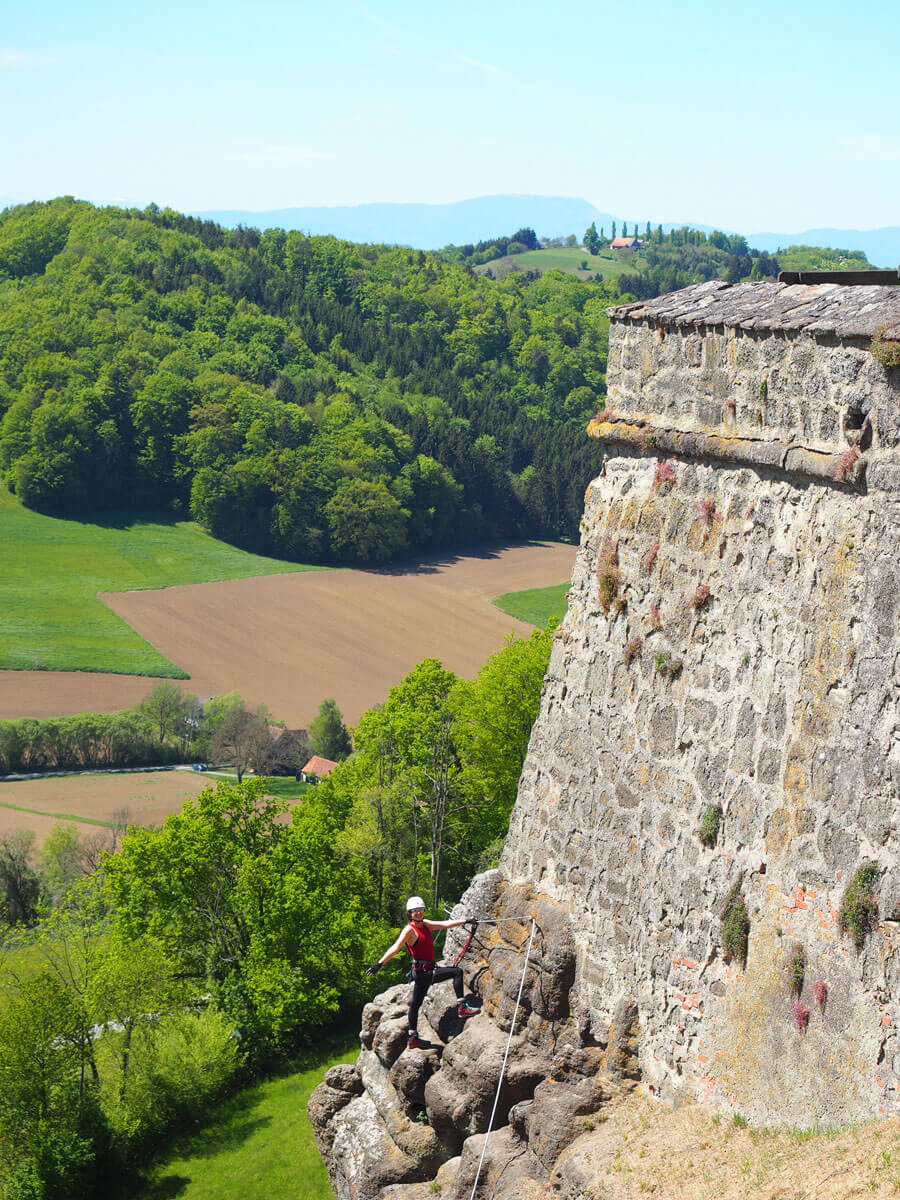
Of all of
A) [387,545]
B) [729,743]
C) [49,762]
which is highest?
[729,743]

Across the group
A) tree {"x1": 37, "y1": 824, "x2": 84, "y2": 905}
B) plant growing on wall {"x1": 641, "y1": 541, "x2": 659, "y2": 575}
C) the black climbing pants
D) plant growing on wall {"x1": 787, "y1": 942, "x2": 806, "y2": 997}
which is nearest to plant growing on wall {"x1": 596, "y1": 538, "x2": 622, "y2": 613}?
plant growing on wall {"x1": 641, "y1": 541, "x2": 659, "y2": 575}

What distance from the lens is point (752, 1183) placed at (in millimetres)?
9508

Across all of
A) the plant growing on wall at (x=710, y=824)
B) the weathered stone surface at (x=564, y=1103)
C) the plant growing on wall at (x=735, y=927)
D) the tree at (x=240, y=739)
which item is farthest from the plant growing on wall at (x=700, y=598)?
the tree at (x=240, y=739)

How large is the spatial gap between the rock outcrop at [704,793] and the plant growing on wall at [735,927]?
3 centimetres

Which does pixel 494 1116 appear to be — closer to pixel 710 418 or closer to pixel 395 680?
pixel 710 418

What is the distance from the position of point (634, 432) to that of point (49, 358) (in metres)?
120

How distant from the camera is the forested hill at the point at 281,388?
11431cm

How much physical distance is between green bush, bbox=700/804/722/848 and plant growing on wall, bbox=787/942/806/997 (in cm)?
126

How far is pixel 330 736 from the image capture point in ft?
229

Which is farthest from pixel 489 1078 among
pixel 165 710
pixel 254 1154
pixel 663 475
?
pixel 165 710

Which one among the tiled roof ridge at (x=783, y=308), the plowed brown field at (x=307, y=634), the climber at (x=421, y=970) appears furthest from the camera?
the plowed brown field at (x=307, y=634)

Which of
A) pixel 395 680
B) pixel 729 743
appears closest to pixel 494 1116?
pixel 729 743

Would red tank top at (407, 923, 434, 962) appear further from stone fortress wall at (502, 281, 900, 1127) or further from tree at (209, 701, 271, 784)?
tree at (209, 701, 271, 784)

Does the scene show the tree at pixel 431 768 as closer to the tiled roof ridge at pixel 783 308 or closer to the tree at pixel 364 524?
the tiled roof ridge at pixel 783 308
